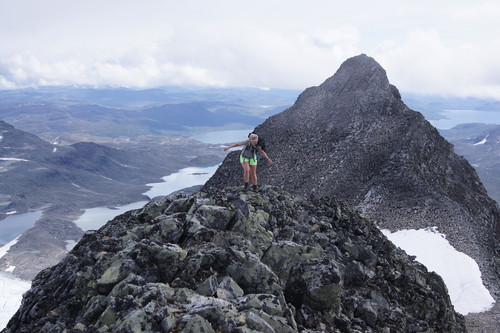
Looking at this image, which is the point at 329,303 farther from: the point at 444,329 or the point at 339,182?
the point at 339,182

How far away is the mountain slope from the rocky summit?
18.3 m

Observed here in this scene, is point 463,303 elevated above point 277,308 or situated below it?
below

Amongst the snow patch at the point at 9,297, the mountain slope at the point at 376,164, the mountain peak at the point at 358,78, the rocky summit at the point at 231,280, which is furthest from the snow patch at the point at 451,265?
the snow patch at the point at 9,297

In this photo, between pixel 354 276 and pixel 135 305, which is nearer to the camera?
pixel 135 305

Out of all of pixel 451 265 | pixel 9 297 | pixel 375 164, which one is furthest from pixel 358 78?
pixel 9 297

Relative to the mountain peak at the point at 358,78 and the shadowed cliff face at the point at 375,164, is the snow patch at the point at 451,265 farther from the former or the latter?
the mountain peak at the point at 358,78

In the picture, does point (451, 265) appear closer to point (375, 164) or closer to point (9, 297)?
point (375, 164)

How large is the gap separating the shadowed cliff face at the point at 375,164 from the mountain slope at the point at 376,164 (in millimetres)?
108

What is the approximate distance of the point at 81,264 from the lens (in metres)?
17.3

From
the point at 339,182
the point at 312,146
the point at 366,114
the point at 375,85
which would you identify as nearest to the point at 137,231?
the point at 339,182

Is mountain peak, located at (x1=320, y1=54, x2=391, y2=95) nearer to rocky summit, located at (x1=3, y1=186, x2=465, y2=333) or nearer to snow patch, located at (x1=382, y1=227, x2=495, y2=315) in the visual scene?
snow patch, located at (x1=382, y1=227, x2=495, y2=315)

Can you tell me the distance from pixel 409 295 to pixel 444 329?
2.13m

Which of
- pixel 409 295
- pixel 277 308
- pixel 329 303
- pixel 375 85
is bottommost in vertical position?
pixel 409 295

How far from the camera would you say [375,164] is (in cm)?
5612
